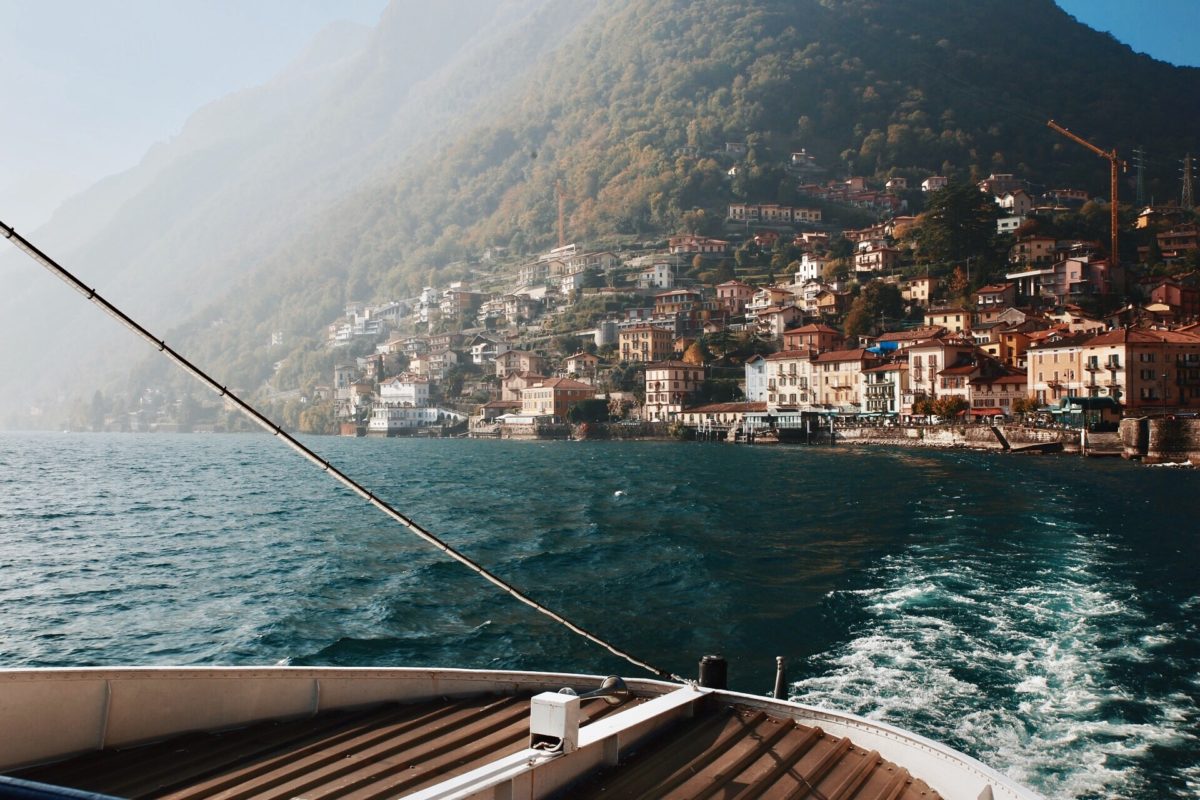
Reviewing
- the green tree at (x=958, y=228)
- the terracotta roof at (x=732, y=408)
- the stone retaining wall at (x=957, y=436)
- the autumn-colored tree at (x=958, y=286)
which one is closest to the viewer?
the stone retaining wall at (x=957, y=436)

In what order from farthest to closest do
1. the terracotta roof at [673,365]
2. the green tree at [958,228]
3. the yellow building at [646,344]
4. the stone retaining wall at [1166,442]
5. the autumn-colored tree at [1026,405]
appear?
the green tree at [958,228]
the yellow building at [646,344]
the terracotta roof at [673,365]
the autumn-colored tree at [1026,405]
the stone retaining wall at [1166,442]

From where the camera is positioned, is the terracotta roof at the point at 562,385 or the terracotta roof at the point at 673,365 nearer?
the terracotta roof at the point at 673,365

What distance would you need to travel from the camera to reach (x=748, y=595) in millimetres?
15938

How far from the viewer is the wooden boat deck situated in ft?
14.9

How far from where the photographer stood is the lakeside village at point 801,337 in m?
70.4

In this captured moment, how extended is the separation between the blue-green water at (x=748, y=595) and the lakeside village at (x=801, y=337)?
37710 millimetres

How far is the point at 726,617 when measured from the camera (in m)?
14.3

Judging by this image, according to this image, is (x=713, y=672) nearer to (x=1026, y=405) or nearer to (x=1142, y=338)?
(x=1142, y=338)

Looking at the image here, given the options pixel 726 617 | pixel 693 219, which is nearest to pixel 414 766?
pixel 726 617

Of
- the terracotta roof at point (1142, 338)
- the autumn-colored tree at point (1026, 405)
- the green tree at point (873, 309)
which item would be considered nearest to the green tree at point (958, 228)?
the green tree at point (873, 309)

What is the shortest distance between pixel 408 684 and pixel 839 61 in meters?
211

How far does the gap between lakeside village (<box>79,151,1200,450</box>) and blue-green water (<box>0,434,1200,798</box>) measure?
124 ft

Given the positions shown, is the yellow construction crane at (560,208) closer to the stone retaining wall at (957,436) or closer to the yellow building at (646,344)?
the yellow building at (646,344)

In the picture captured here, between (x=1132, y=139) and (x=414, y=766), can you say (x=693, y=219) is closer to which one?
(x=1132, y=139)
